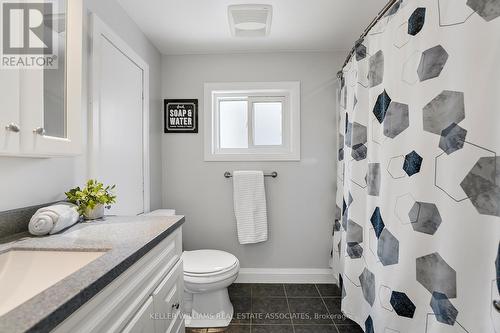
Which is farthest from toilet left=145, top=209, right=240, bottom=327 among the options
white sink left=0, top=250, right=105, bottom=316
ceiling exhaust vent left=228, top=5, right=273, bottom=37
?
ceiling exhaust vent left=228, top=5, right=273, bottom=37

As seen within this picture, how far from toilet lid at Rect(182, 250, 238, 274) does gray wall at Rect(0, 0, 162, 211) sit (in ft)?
2.00

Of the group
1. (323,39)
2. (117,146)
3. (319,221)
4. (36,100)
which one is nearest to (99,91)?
(117,146)

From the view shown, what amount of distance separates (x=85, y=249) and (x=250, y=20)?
1.73 metres

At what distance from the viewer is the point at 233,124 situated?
265 centimetres

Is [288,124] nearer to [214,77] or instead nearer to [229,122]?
[229,122]

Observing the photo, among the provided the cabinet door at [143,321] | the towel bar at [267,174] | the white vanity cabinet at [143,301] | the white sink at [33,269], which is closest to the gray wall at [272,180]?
the towel bar at [267,174]

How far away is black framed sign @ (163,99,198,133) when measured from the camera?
248cm

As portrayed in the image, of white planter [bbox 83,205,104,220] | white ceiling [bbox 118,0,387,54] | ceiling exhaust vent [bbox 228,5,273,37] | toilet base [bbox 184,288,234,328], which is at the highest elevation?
white ceiling [bbox 118,0,387,54]

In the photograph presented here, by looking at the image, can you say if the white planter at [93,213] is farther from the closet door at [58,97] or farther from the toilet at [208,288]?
the toilet at [208,288]

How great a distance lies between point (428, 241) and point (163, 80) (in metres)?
2.36

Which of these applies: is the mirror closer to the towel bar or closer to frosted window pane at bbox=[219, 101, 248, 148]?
the towel bar

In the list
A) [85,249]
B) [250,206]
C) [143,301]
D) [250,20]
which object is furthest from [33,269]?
[250,20]

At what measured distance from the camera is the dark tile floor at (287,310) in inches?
71.9

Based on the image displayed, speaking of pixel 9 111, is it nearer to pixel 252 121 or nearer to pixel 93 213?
pixel 93 213
